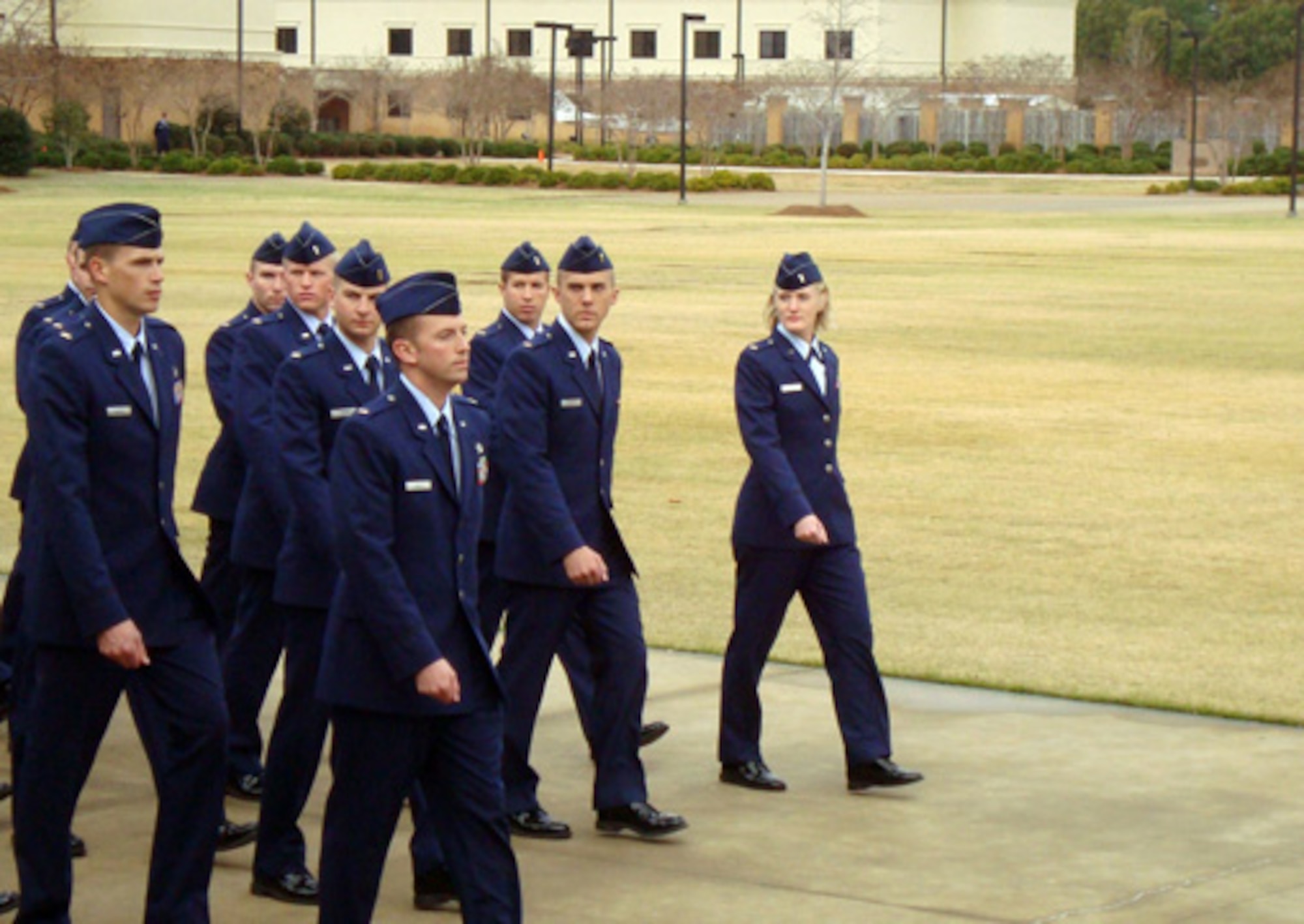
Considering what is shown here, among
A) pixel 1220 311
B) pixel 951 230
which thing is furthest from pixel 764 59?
pixel 1220 311

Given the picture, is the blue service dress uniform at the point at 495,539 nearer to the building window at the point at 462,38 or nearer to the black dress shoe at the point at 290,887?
the black dress shoe at the point at 290,887

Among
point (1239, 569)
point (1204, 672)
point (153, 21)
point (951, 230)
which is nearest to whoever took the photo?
point (1204, 672)

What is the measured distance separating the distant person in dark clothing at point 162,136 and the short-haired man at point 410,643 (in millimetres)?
77338

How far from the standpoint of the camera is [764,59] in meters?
117

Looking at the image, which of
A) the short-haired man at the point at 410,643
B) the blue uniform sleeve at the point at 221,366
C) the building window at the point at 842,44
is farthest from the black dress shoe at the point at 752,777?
the building window at the point at 842,44

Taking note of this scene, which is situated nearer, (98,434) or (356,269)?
(98,434)

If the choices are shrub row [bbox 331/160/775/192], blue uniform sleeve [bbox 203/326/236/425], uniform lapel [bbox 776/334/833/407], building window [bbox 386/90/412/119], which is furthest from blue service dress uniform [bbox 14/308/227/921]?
building window [bbox 386/90/412/119]

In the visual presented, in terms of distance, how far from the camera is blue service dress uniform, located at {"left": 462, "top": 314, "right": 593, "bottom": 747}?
8.02 m

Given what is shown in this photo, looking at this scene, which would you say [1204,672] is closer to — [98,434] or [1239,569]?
[1239,569]

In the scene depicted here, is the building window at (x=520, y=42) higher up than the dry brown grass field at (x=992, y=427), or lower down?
higher up

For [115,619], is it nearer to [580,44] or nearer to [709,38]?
[580,44]

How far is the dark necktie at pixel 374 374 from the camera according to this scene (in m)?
7.04

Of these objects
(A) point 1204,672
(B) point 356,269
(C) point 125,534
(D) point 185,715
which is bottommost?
(A) point 1204,672

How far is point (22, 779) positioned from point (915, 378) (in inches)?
621
